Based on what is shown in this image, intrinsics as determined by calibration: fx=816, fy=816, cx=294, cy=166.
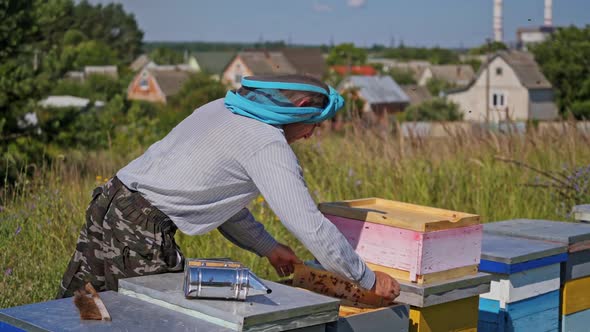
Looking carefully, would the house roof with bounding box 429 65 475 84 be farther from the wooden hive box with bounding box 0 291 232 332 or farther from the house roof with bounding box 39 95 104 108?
the wooden hive box with bounding box 0 291 232 332

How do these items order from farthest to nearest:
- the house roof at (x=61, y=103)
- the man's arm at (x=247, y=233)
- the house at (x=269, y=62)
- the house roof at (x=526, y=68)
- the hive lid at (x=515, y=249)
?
the house at (x=269, y=62) < the house roof at (x=526, y=68) < the house roof at (x=61, y=103) < the hive lid at (x=515, y=249) < the man's arm at (x=247, y=233)

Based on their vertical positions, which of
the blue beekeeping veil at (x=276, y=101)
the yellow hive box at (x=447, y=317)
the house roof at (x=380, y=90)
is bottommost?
the house roof at (x=380, y=90)

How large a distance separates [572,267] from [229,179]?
2.05 m

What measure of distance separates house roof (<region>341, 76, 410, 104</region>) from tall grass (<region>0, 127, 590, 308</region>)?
59.6 metres

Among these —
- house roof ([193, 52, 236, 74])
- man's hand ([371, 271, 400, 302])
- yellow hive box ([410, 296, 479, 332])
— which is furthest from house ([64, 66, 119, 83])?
man's hand ([371, 271, 400, 302])

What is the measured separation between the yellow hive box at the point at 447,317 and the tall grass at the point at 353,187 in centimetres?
226

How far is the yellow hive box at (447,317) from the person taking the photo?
3.14m

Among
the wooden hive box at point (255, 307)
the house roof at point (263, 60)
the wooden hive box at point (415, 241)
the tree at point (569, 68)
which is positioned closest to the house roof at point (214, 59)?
the house roof at point (263, 60)

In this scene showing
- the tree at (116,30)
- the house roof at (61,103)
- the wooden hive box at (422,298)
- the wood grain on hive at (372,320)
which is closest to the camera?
the wood grain on hive at (372,320)

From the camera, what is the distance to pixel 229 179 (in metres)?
2.94

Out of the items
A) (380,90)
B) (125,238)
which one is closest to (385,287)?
(125,238)

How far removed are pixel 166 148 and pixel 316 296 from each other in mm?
869

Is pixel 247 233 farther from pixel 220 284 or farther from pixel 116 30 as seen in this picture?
pixel 116 30

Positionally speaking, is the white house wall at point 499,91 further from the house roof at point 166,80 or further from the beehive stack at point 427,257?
the beehive stack at point 427,257
